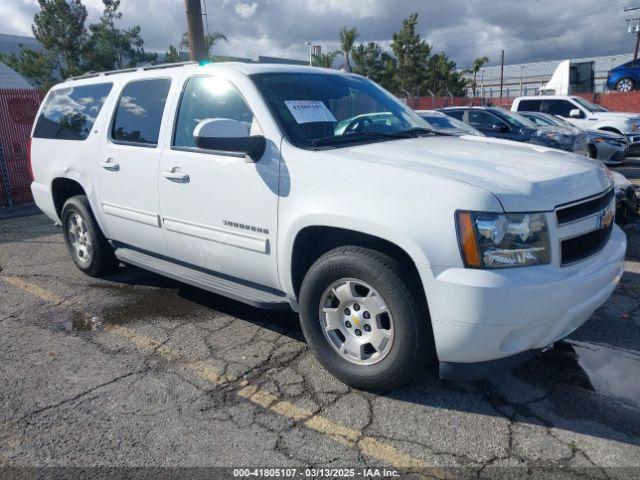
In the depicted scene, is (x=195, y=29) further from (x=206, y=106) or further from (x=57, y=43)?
(x=57, y=43)

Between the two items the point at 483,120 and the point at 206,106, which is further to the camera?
the point at 483,120

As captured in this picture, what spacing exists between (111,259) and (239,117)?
8.11 ft

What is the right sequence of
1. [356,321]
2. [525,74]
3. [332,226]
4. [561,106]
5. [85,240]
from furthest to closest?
1. [525,74]
2. [561,106]
3. [85,240]
4. [356,321]
5. [332,226]

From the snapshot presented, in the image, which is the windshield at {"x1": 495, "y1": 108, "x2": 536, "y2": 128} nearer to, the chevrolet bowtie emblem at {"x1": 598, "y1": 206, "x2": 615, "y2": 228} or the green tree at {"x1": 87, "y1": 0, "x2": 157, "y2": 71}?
the chevrolet bowtie emblem at {"x1": 598, "y1": 206, "x2": 615, "y2": 228}

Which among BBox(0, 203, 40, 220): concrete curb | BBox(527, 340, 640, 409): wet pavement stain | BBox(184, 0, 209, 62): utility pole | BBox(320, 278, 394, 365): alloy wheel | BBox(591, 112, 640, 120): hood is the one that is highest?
BBox(184, 0, 209, 62): utility pole

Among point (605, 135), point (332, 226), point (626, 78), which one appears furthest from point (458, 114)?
point (626, 78)

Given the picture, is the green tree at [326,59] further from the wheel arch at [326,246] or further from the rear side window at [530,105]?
the wheel arch at [326,246]

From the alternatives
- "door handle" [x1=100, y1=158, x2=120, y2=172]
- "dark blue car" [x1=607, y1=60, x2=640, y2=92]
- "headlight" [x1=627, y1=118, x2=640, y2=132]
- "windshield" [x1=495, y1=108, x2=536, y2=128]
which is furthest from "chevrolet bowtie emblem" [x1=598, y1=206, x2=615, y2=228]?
"dark blue car" [x1=607, y1=60, x2=640, y2=92]

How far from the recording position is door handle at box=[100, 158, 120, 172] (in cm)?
444

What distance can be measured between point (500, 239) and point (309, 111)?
64.7 inches

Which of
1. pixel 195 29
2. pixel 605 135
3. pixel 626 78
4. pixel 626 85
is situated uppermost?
pixel 195 29

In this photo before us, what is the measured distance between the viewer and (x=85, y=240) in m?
5.32

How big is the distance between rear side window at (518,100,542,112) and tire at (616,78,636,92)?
50.0 ft

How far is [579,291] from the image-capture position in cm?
269
